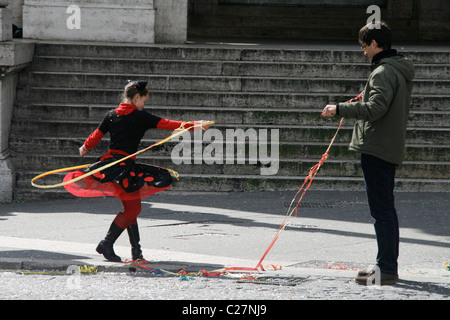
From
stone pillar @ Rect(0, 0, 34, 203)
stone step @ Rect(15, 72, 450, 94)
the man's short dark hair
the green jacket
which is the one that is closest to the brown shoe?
the green jacket

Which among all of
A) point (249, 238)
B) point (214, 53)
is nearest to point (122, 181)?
point (249, 238)

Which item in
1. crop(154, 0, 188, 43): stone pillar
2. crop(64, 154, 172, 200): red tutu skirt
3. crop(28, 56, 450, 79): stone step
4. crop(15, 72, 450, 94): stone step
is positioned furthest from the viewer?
crop(154, 0, 188, 43): stone pillar

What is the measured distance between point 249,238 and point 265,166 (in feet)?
10.7

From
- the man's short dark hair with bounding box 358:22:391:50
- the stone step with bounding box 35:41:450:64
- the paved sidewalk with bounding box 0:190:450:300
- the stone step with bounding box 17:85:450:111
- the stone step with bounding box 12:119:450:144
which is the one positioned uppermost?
the man's short dark hair with bounding box 358:22:391:50

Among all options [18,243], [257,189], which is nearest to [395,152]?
[18,243]

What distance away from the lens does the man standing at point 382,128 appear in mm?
6414

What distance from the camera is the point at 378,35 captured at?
6566 millimetres

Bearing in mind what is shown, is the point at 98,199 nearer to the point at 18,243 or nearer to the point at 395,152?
the point at 18,243

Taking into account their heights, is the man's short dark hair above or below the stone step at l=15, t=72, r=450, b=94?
above

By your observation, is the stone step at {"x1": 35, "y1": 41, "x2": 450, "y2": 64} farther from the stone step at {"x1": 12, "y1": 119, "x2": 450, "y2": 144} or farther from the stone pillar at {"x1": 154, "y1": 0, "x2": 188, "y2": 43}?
the stone pillar at {"x1": 154, "y1": 0, "x2": 188, "y2": 43}

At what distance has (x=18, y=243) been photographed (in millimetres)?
8320

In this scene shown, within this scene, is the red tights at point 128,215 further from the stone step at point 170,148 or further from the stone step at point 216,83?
the stone step at point 216,83

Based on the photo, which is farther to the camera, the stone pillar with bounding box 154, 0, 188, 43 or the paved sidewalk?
the stone pillar with bounding box 154, 0, 188, 43

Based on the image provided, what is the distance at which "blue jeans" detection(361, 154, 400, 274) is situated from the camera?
21.3 feet
